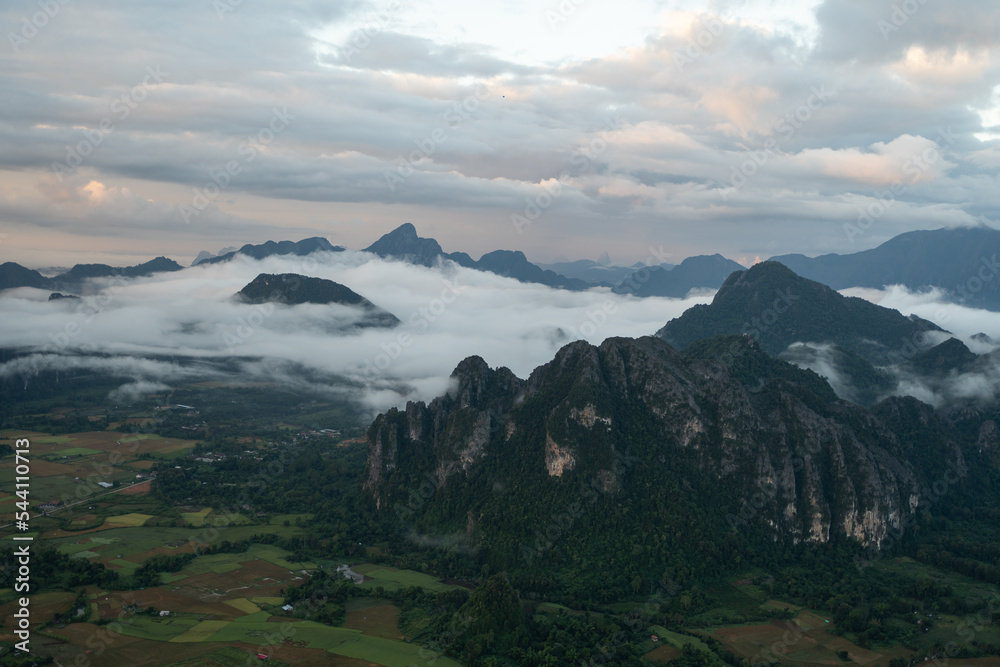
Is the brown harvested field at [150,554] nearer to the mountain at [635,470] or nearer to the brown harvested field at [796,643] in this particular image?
the mountain at [635,470]

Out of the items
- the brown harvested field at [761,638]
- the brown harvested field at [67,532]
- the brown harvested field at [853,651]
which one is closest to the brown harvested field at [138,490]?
the brown harvested field at [67,532]

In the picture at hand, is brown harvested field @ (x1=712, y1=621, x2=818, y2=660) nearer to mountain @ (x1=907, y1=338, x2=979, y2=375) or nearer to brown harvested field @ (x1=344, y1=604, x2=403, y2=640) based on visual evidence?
brown harvested field @ (x1=344, y1=604, x2=403, y2=640)

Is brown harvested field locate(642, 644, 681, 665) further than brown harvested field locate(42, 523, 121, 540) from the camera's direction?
No

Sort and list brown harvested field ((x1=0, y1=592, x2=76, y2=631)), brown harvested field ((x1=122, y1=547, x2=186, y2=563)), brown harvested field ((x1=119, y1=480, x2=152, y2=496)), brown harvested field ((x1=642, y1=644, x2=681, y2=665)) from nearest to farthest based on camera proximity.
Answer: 1. brown harvested field ((x1=642, y1=644, x2=681, y2=665))
2. brown harvested field ((x1=0, y1=592, x2=76, y2=631))
3. brown harvested field ((x1=122, y1=547, x2=186, y2=563))
4. brown harvested field ((x1=119, y1=480, x2=152, y2=496))

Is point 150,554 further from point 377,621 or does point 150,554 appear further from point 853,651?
point 853,651

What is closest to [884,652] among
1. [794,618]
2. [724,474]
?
[794,618]

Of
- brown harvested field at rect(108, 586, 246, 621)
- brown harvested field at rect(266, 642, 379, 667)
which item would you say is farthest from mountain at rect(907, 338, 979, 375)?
brown harvested field at rect(108, 586, 246, 621)

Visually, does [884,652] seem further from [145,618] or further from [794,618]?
[145,618]
